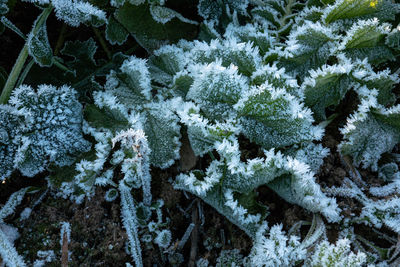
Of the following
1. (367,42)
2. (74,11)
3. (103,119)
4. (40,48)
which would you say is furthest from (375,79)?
(40,48)

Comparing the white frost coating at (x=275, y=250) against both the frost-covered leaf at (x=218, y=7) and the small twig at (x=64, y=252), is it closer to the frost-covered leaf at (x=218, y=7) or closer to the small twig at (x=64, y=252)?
the small twig at (x=64, y=252)

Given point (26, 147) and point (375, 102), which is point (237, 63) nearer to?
point (375, 102)

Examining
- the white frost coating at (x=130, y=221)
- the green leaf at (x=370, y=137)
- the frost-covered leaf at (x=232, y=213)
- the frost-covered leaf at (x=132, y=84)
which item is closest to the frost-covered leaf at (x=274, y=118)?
the green leaf at (x=370, y=137)

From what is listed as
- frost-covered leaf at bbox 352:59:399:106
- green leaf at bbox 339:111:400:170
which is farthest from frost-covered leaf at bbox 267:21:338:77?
green leaf at bbox 339:111:400:170

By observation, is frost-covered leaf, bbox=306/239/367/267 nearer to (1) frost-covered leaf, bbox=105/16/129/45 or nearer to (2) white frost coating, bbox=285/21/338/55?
(2) white frost coating, bbox=285/21/338/55

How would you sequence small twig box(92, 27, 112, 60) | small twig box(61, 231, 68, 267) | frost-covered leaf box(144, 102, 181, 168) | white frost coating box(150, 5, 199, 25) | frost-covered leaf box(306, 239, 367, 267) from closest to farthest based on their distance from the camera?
1. frost-covered leaf box(306, 239, 367, 267)
2. small twig box(61, 231, 68, 267)
3. frost-covered leaf box(144, 102, 181, 168)
4. white frost coating box(150, 5, 199, 25)
5. small twig box(92, 27, 112, 60)

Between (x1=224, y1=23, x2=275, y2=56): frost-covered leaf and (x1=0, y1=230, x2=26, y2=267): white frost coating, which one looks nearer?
(x1=0, y1=230, x2=26, y2=267): white frost coating
